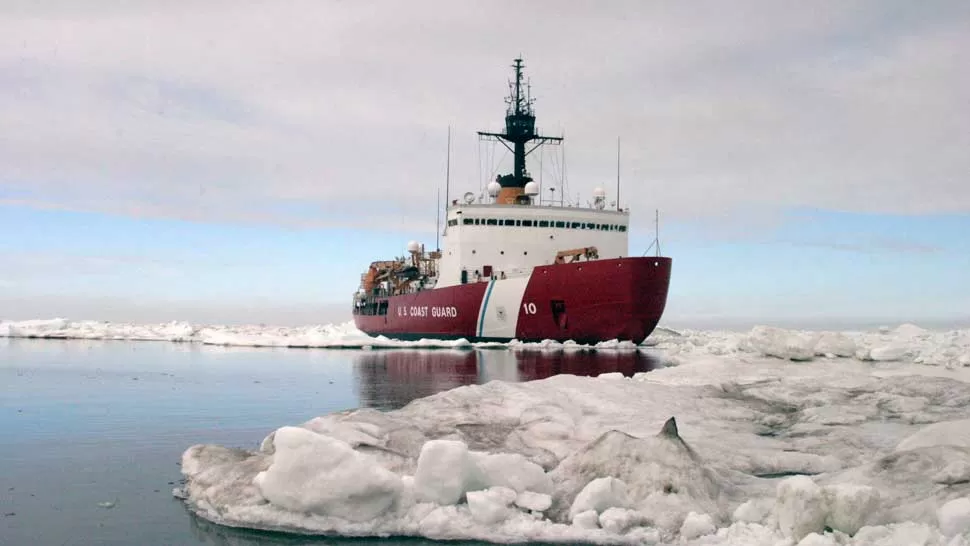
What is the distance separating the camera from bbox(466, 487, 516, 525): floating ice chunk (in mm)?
6367

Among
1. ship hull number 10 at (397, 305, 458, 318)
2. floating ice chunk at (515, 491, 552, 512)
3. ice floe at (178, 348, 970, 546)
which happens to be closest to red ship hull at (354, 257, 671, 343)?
ship hull number 10 at (397, 305, 458, 318)

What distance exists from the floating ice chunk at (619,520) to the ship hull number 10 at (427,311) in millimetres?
28593

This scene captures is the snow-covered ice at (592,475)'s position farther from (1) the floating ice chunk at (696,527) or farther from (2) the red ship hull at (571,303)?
(2) the red ship hull at (571,303)

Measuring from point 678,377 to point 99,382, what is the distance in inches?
560

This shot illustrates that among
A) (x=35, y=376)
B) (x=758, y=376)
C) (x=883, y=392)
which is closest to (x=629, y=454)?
(x=883, y=392)

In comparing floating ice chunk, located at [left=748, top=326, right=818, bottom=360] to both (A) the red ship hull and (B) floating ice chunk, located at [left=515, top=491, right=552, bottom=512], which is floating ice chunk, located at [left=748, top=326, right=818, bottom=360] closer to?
(A) the red ship hull

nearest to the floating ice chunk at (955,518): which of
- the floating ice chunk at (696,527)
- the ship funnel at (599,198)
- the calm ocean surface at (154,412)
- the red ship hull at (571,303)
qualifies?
the floating ice chunk at (696,527)

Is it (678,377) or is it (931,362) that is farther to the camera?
(931,362)

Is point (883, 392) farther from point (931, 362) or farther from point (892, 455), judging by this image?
point (931, 362)

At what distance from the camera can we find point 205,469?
798 centimetres

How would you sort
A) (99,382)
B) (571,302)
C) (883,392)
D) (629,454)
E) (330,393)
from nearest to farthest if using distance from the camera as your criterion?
(629,454) < (883,392) < (330,393) < (99,382) < (571,302)

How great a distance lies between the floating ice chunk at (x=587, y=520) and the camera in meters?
6.32

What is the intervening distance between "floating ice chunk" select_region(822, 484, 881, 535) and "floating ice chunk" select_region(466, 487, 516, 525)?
7.91 feet

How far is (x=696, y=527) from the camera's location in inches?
242
